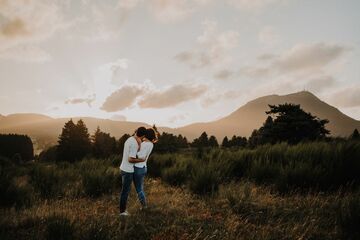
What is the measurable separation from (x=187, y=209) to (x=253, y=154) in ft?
15.4

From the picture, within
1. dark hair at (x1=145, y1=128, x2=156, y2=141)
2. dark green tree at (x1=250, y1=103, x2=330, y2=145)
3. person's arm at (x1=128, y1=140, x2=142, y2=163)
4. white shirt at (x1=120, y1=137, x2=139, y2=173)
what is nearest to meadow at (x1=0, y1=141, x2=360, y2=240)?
white shirt at (x1=120, y1=137, x2=139, y2=173)

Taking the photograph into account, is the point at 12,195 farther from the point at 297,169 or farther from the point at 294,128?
the point at 294,128

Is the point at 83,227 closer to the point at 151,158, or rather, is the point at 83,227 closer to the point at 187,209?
the point at 187,209

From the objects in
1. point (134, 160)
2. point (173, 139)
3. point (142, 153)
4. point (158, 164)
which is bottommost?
point (158, 164)

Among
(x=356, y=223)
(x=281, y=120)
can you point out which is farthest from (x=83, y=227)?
(x=281, y=120)

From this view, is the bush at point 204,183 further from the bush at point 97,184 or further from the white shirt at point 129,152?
the bush at point 97,184

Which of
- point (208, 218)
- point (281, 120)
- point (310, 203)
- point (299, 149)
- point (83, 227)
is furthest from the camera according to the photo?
point (281, 120)

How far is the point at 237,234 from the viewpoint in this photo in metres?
4.86

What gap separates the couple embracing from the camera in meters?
6.23

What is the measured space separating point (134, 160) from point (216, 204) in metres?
2.04

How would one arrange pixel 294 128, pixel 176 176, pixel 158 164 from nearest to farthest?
pixel 176 176 < pixel 158 164 < pixel 294 128

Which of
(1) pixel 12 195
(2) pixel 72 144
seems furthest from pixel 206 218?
(2) pixel 72 144

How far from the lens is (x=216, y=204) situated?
22.1 ft

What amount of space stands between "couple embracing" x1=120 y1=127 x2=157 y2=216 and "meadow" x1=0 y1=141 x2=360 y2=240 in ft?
1.54
